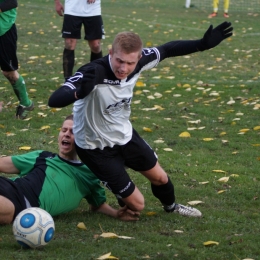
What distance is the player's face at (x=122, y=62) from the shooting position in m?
4.97

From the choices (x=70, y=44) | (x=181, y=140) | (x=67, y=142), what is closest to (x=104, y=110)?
(x=67, y=142)

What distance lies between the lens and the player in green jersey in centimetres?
505

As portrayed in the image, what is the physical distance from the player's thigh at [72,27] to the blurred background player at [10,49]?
1963 mm

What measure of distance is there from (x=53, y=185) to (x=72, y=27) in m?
5.75

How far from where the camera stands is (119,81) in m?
5.10

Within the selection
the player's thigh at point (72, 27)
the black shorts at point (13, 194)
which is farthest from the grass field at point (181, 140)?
the player's thigh at point (72, 27)

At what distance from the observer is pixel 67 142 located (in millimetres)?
5465

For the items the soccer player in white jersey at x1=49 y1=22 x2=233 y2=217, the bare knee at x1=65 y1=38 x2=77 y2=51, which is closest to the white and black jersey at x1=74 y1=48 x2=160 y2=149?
the soccer player in white jersey at x1=49 y1=22 x2=233 y2=217

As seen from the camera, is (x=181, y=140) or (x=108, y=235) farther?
(x=181, y=140)

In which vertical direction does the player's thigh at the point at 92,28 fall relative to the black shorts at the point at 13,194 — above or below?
below

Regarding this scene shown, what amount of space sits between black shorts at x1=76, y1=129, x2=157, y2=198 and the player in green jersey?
0.17 meters

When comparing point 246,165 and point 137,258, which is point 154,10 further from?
point 137,258

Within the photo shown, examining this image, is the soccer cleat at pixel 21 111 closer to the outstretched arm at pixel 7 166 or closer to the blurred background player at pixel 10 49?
the blurred background player at pixel 10 49

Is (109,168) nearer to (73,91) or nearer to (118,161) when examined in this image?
(118,161)
